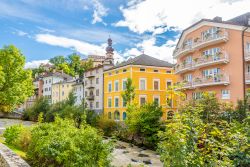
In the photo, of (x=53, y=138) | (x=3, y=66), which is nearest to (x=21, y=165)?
(x=53, y=138)

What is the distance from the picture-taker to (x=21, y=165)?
410 inches

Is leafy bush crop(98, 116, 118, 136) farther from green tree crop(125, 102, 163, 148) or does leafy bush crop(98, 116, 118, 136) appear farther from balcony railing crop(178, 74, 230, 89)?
balcony railing crop(178, 74, 230, 89)

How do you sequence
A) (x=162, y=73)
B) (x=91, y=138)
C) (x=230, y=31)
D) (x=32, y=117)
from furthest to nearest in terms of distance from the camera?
1. (x=32, y=117)
2. (x=162, y=73)
3. (x=230, y=31)
4. (x=91, y=138)

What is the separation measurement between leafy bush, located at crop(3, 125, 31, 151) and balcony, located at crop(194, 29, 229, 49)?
1980 cm

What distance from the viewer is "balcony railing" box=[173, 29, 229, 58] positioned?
90.9 feet

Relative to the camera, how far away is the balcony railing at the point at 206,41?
27.7 m

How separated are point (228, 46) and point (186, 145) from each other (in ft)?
81.3

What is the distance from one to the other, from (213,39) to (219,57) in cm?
202

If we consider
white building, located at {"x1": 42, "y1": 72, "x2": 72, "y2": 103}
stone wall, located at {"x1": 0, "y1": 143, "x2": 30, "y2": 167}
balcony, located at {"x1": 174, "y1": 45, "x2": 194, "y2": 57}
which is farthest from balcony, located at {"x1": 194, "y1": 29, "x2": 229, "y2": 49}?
white building, located at {"x1": 42, "y1": 72, "x2": 72, "y2": 103}

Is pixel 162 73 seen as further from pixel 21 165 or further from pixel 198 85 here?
pixel 21 165

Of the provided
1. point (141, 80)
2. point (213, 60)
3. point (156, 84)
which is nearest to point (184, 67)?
point (213, 60)

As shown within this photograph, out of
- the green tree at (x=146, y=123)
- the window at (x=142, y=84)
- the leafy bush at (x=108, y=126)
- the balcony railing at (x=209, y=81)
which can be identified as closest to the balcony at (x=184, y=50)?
the balcony railing at (x=209, y=81)

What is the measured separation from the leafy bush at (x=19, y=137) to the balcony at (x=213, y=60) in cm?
1915

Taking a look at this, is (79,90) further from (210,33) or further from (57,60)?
(210,33)
